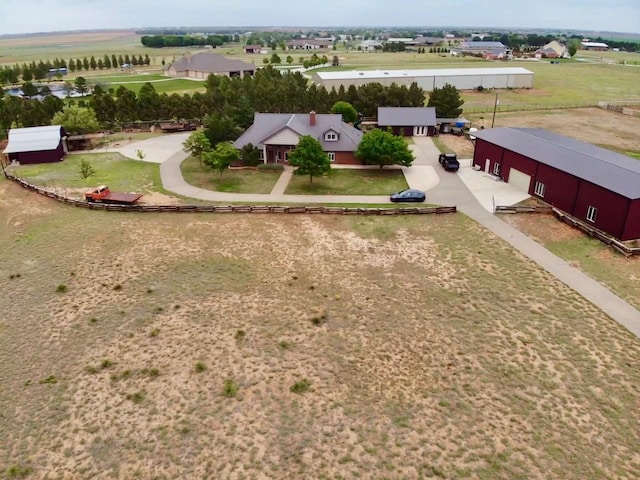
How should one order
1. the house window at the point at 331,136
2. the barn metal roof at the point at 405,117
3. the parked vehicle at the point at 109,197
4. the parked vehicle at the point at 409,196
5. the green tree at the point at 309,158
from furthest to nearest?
1. the barn metal roof at the point at 405,117
2. the house window at the point at 331,136
3. the green tree at the point at 309,158
4. the parked vehicle at the point at 409,196
5. the parked vehicle at the point at 109,197

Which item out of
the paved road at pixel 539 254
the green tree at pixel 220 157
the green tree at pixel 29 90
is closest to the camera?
the paved road at pixel 539 254

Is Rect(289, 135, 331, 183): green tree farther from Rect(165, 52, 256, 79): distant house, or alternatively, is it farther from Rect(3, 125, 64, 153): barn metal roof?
Rect(165, 52, 256, 79): distant house

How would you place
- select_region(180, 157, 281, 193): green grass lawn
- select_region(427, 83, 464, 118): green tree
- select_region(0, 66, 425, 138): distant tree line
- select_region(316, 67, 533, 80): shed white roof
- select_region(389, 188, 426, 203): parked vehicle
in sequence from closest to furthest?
select_region(389, 188, 426, 203): parked vehicle
select_region(180, 157, 281, 193): green grass lawn
select_region(0, 66, 425, 138): distant tree line
select_region(427, 83, 464, 118): green tree
select_region(316, 67, 533, 80): shed white roof

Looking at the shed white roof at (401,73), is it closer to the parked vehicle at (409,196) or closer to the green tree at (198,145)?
the green tree at (198,145)

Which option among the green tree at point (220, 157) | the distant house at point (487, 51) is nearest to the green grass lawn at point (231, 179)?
the green tree at point (220, 157)

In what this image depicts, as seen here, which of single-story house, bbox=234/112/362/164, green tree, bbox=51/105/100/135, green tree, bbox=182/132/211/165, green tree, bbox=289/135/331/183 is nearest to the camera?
green tree, bbox=289/135/331/183

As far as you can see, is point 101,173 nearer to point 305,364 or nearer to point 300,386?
point 305,364

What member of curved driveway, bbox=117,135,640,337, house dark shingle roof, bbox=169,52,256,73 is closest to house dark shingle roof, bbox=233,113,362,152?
curved driveway, bbox=117,135,640,337
